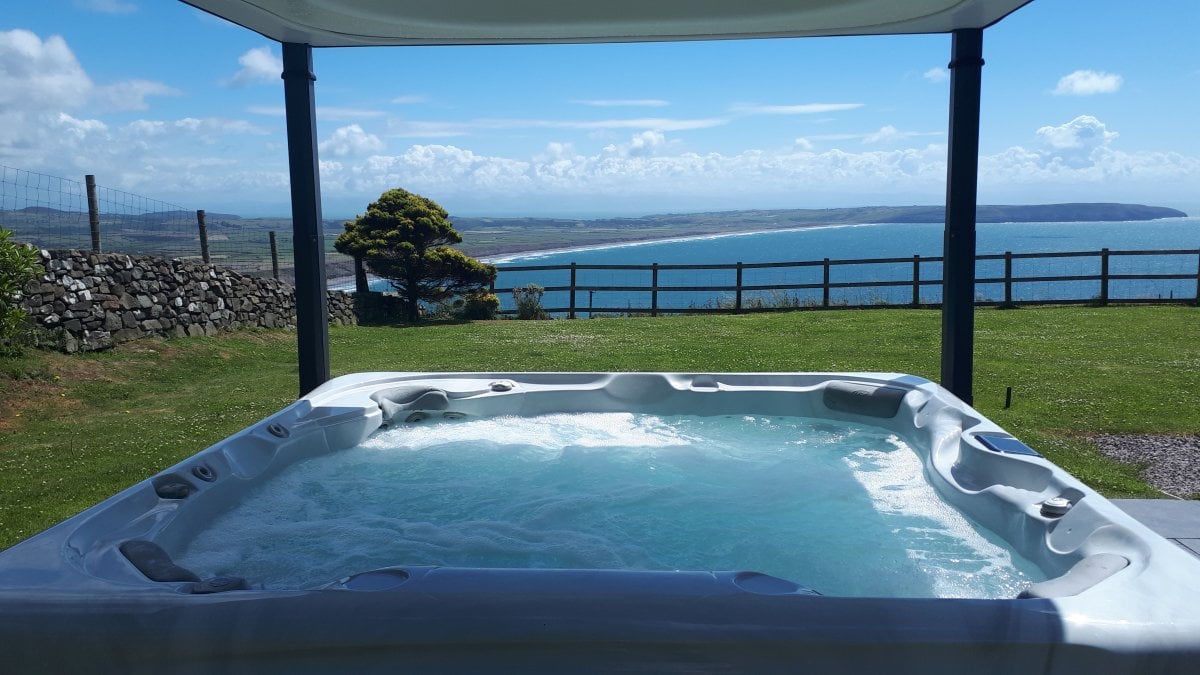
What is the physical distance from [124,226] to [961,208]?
7137mm

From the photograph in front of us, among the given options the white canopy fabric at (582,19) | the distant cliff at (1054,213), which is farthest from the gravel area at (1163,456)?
the distant cliff at (1054,213)

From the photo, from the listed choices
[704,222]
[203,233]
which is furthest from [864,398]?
[704,222]

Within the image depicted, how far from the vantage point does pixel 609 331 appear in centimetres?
915

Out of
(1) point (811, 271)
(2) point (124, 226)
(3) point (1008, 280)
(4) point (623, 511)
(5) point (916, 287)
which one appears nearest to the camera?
(4) point (623, 511)

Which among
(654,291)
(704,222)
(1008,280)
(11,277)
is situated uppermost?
(704,222)

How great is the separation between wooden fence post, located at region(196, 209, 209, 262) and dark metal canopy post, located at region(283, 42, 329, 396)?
16.6 ft

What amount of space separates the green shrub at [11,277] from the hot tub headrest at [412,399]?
300 cm

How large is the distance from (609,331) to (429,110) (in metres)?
25.0

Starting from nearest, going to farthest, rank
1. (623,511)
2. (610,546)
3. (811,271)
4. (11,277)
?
(610,546) < (623,511) < (11,277) < (811,271)

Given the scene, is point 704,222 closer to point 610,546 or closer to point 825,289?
point 825,289

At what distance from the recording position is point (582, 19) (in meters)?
3.51

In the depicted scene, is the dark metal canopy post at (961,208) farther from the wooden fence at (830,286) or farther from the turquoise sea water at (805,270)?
the turquoise sea water at (805,270)

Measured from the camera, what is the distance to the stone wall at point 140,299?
618cm

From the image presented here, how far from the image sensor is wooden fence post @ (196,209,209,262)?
27.6ft
